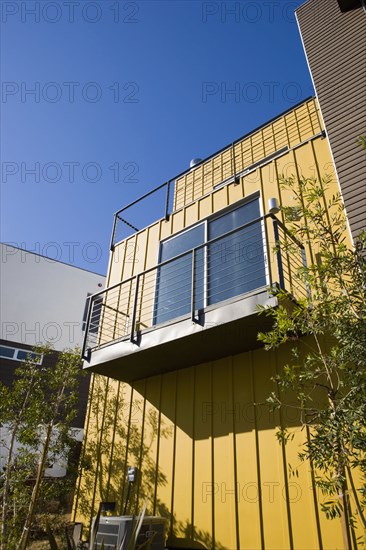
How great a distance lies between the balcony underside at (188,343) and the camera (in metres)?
4.38

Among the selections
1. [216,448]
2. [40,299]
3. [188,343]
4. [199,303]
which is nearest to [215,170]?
[199,303]

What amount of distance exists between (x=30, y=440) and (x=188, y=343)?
3217 millimetres

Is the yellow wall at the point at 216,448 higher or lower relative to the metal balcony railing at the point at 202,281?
lower

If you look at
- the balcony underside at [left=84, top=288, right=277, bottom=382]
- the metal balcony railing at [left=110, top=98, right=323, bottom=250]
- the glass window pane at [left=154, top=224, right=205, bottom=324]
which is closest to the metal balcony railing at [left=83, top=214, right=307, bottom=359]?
the glass window pane at [left=154, top=224, right=205, bottom=324]

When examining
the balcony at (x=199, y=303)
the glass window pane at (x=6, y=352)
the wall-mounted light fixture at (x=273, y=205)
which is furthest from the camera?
the glass window pane at (x=6, y=352)

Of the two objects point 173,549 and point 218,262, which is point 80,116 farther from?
point 173,549

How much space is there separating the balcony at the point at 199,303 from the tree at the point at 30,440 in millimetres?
1129

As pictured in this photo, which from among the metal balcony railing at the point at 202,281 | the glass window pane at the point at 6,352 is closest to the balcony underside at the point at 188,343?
the metal balcony railing at the point at 202,281

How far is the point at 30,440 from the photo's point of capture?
583 centimetres

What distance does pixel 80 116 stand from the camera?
8.20 meters

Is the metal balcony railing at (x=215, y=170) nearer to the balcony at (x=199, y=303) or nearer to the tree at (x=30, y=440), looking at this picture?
the balcony at (x=199, y=303)

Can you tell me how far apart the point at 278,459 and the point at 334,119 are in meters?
5.63

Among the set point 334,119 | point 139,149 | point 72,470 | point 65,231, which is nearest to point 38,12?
point 139,149

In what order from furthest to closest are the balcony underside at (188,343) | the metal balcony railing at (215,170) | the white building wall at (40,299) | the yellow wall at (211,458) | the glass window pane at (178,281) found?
the white building wall at (40,299) → the metal balcony railing at (215,170) → the glass window pane at (178,281) → the balcony underside at (188,343) → the yellow wall at (211,458)
